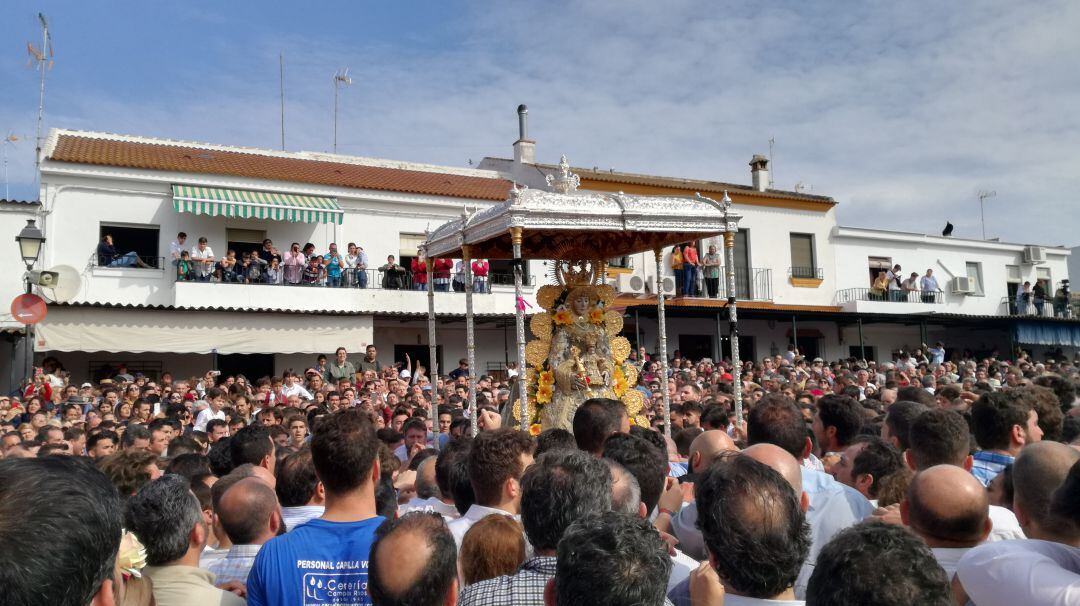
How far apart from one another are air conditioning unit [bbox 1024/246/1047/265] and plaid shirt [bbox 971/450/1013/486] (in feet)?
96.7

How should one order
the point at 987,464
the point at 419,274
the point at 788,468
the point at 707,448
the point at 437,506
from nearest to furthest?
the point at 788,468
the point at 437,506
the point at 707,448
the point at 987,464
the point at 419,274

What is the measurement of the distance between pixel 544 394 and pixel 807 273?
18.7 m

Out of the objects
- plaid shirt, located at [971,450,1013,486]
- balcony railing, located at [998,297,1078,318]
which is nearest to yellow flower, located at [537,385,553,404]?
plaid shirt, located at [971,450,1013,486]

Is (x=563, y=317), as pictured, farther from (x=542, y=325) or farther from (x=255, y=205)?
(x=255, y=205)

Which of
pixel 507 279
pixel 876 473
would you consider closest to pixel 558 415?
pixel 876 473

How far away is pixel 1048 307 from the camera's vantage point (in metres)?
29.2

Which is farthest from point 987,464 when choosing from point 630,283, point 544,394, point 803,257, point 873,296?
point 873,296

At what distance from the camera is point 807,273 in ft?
86.4

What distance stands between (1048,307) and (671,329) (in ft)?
49.7

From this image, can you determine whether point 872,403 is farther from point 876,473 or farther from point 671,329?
point 671,329

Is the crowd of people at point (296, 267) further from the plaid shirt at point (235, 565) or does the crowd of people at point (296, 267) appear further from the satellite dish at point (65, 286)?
the plaid shirt at point (235, 565)

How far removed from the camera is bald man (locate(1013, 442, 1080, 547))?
105 inches

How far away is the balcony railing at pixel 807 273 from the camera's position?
26094 millimetres

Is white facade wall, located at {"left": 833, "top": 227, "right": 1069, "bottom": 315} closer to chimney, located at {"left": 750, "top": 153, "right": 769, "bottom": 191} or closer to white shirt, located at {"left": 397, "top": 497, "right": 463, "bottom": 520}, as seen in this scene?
chimney, located at {"left": 750, "top": 153, "right": 769, "bottom": 191}
